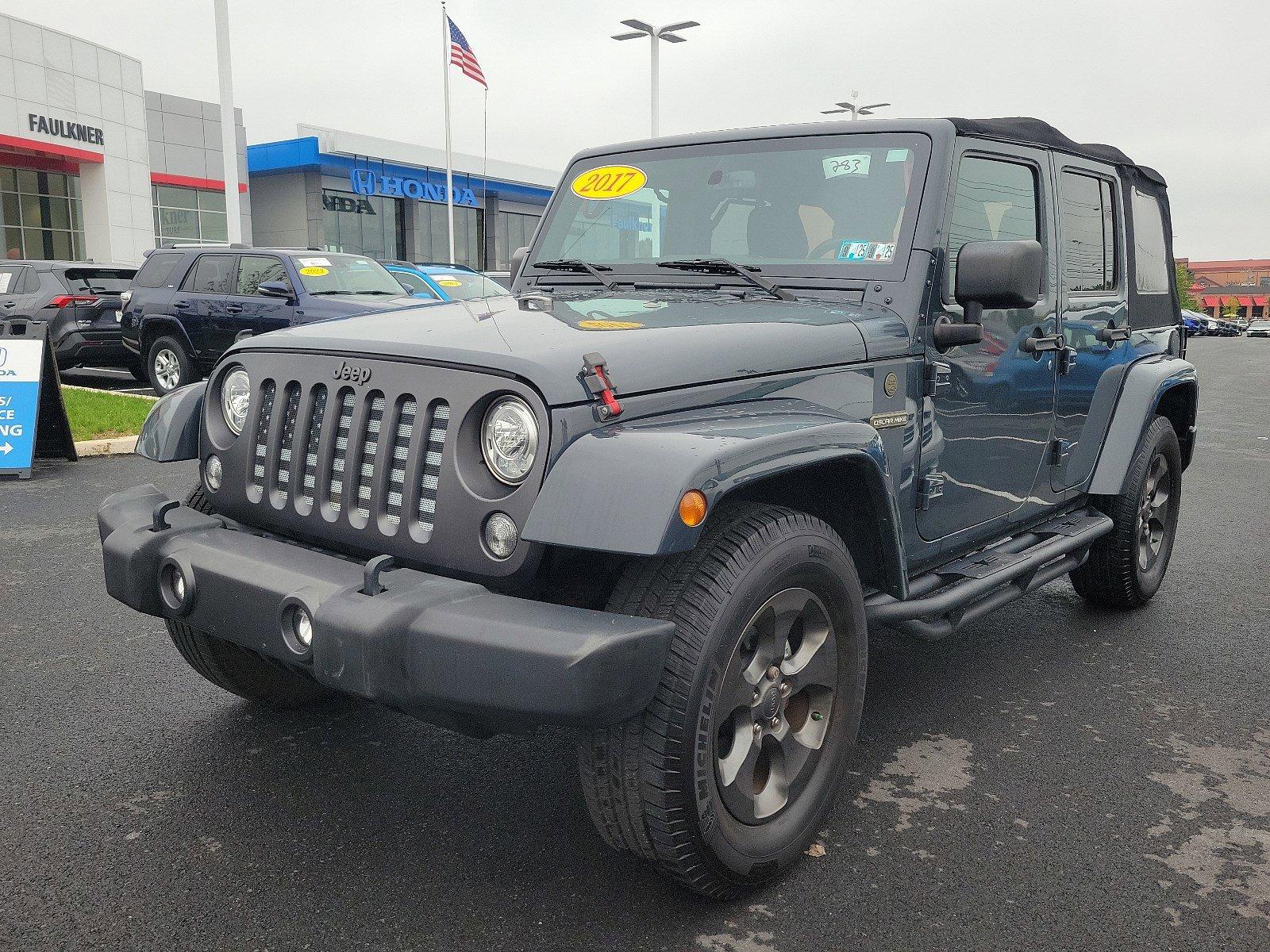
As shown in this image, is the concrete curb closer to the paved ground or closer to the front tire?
the paved ground

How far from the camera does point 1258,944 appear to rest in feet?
8.06

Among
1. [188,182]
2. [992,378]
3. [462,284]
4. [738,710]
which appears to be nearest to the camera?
[738,710]

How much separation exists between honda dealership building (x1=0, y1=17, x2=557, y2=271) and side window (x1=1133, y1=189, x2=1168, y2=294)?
63.1ft

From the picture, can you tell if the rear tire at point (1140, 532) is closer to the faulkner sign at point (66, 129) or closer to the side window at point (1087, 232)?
the side window at point (1087, 232)

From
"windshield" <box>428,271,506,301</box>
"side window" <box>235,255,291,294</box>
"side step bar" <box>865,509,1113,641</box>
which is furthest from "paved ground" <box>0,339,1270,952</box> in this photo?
"windshield" <box>428,271,506,301</box>

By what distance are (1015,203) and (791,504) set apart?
1.72m

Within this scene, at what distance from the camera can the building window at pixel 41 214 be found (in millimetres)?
28672

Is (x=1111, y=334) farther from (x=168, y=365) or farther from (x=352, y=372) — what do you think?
(x=168, y=365)

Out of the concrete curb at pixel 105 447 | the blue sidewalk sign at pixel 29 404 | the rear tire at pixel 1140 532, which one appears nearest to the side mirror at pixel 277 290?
the concrete curb at pixel 105 447

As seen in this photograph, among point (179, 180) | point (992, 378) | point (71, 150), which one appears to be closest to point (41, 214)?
point (71, 150)

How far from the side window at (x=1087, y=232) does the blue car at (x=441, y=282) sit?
909 cm

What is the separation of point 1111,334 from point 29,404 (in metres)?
7.25

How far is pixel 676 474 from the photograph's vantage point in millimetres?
2225

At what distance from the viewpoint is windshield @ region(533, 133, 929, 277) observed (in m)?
3.44
